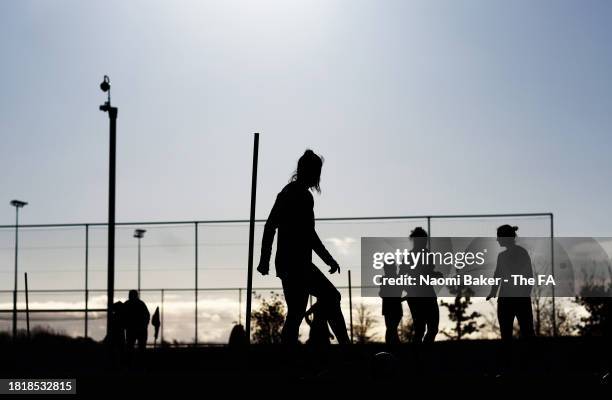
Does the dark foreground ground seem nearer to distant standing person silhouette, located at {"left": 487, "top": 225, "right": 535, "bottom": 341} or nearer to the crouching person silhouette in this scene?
the crouching person silhouette

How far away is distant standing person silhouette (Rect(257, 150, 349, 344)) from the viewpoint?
765cm

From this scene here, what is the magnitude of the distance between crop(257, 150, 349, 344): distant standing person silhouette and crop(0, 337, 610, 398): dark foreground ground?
0.30 m

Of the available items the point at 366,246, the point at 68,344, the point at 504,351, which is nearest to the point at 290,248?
the point at 504,351

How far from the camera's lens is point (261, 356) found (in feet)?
55.3

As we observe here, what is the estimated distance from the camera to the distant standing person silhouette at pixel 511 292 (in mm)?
11352

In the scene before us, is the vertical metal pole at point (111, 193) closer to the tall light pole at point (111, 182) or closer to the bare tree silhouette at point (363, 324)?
the tall light pole at point (111, 182)

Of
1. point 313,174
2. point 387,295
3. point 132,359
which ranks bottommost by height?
point 132,359

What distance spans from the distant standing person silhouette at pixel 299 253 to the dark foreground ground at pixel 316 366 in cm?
30

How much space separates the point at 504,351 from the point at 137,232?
14.1 m

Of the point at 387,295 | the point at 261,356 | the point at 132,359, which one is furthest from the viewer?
the point at 132,359

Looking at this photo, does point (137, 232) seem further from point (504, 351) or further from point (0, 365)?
point (504, 351)

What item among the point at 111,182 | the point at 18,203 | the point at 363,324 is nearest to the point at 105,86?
the point at 111,182

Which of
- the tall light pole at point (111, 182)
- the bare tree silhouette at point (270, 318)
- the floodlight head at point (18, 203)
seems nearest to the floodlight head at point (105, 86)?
the tall light pole at point (111, 182)

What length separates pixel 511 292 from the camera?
1146 cm
